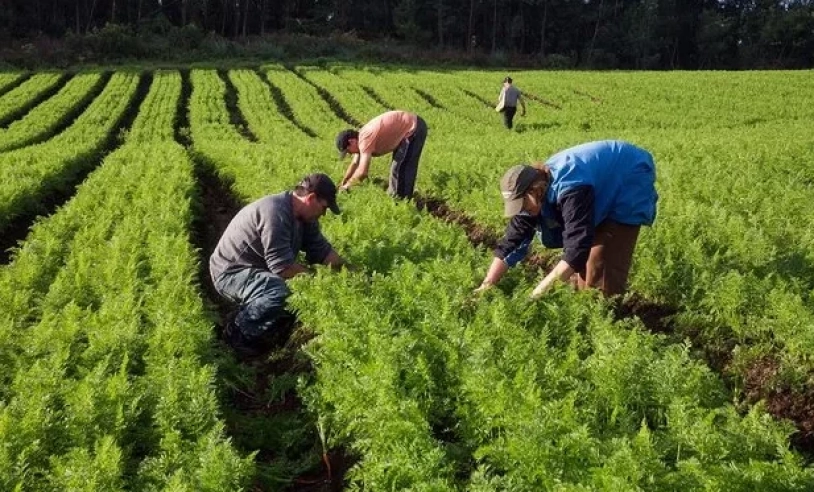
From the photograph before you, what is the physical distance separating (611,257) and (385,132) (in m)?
4.47

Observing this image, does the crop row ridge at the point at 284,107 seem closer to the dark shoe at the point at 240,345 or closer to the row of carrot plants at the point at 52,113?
the row of carrot plants at the point at 52,113

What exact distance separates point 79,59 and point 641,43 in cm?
5468

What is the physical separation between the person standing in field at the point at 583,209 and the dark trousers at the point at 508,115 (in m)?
19.3

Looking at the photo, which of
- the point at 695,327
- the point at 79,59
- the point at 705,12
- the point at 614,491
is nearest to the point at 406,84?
the point at 79,59

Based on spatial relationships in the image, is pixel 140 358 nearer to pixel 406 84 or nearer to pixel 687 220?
pixel 687 220

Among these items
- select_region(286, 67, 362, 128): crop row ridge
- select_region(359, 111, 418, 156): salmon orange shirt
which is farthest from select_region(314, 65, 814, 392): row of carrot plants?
select_region(286, 67, 362, 128): crop row ridge

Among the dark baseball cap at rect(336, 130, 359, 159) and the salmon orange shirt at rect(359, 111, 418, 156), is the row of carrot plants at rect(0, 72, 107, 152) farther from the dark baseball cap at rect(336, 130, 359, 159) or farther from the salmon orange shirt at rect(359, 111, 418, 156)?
the dark baseball cap at rect(336, 130, 359, 159)

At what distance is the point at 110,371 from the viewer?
17.4 ft

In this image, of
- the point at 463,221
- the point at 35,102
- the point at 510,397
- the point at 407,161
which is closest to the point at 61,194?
the point at 407,161

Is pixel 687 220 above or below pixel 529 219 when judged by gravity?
A: below

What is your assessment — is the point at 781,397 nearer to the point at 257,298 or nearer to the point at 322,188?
the point at 322,188

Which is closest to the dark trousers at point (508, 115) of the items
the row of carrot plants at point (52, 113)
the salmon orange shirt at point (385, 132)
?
the salmon orange shirt at point (385, 132)

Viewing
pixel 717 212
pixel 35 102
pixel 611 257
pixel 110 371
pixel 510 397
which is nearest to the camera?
pixel 510 397

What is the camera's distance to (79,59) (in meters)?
47.9
